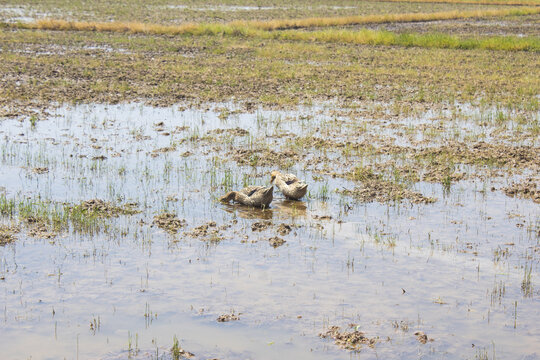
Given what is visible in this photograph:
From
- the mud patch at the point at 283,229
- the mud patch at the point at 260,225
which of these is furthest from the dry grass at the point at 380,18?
the mud patch at the point at 283,229

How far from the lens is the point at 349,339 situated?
5680 millimetres

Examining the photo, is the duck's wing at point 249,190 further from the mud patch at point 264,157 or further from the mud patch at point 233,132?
the mud patch at point 233,132

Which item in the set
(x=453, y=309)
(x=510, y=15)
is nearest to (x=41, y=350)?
(x=453, y=309)

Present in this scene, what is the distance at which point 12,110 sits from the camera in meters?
14.5

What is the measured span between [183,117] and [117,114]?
1.39 m

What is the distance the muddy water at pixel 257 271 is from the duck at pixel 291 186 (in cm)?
16

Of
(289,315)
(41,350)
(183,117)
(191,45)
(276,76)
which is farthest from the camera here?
(191,45)

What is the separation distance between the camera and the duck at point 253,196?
28.9ft

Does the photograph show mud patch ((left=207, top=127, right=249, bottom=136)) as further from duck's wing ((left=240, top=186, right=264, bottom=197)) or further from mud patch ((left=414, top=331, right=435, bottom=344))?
mud patch ((left=414, top=331, right=435, bottom=344))

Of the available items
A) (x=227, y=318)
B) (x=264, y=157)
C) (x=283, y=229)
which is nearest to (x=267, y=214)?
(x=283, y=229)

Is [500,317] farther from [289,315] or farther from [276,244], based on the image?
[276,244]

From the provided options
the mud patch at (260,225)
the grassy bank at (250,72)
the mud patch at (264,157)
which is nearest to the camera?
the mud patch at (260,225)

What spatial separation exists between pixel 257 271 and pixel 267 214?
1878mm

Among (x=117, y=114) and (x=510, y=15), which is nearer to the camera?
(x=117, y=114)
